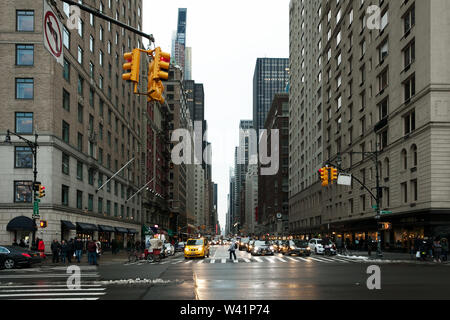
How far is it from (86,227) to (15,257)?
19.2 metres

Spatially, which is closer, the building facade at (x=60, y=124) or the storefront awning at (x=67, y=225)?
the building facade at (x=60, y=124)

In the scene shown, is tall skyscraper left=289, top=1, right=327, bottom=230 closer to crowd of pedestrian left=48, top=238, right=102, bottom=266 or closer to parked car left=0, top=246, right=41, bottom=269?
crowd of pedestrian left=48, top=238, right=102, bottom=266

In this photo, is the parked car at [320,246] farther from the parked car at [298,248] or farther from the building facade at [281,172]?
the building facade at [281,172]

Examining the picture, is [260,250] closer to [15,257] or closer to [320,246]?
[320,246]

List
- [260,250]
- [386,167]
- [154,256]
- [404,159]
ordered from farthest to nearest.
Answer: [386,167] < [260,250] < [404,159] < [154,256]

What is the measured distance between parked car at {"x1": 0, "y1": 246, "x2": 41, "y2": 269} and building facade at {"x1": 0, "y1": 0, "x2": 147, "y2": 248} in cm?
367

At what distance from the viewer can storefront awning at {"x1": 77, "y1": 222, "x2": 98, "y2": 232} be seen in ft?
149

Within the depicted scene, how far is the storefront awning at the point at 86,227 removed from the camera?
4541cm

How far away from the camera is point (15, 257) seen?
91.1ft

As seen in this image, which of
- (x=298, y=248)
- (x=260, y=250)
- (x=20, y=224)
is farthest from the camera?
(x=260, y=250)

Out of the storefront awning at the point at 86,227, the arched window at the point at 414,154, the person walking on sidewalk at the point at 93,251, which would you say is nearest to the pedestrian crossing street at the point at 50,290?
the person walking on sidewalk at the point at 93,251

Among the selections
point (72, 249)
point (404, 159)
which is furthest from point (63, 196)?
point (404, 159)

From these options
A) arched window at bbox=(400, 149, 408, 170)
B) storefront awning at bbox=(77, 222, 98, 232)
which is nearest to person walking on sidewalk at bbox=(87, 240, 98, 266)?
storefront awning at bbox=(77, 222, 98, 232)

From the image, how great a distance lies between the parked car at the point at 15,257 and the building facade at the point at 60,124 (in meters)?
3.67
